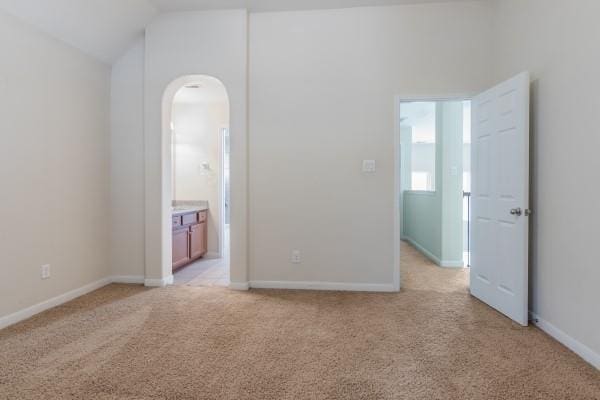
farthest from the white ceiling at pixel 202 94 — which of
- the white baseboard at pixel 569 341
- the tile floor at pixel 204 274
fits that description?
the white baseboard at pixel 569 341

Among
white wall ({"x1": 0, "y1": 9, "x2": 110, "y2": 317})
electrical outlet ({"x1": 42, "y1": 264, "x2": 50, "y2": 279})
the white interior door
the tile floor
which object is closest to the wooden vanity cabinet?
Answer: the tile floor

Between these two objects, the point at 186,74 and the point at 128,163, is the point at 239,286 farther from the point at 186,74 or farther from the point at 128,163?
the point at 186,74

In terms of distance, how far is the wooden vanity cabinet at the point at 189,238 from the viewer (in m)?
4.50

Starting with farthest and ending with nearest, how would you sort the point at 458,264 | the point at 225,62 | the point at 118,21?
the point at 458,264
the point at 225,62
the point at 118,21

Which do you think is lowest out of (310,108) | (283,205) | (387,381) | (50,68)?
(387,381)

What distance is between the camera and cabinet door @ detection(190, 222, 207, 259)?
4988 mm

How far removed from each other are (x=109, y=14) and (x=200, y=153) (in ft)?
8.53

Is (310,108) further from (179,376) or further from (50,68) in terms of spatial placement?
(179,376)

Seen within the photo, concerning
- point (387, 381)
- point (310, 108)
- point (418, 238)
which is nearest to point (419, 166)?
point (418, 238)

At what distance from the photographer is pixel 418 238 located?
242 inches

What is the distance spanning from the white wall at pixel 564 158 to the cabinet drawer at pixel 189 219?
4022 millimetres

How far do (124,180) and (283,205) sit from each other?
1825 millimetres

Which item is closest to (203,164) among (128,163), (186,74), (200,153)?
(200,153)

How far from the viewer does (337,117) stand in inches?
141
